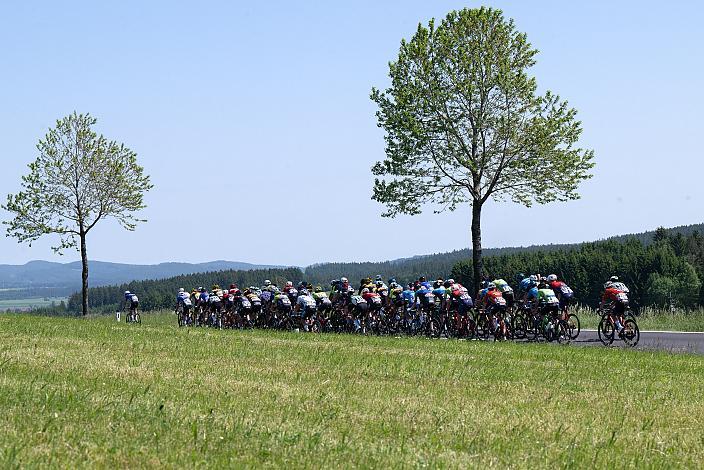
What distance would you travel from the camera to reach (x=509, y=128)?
3375cm

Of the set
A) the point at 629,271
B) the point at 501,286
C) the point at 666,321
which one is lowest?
the point at 666,321

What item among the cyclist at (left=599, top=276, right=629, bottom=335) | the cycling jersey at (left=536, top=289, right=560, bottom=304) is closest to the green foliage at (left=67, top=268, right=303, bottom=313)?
the cycling jersey at (left=536, top=289, right=560, bottom=304)

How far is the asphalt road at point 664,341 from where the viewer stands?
21.6 metres

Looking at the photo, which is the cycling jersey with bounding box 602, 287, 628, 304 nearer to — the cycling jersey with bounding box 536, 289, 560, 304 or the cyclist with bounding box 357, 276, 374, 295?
the cycling jersey with bounding box 536, 289, 560, 304

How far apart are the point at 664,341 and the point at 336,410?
16.5 meters

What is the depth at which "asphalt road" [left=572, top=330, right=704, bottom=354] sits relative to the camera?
21562 millimetres

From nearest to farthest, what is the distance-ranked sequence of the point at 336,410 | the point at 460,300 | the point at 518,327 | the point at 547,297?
1. the point at 336,410
2. the point at 547,297
3. the point at 518,327
4. the point at 460,300

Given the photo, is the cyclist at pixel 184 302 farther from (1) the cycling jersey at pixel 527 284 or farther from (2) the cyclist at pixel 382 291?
(1) the cycling jersey at pixel 527 284

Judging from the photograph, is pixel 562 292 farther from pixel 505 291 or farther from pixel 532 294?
pixel 505 291

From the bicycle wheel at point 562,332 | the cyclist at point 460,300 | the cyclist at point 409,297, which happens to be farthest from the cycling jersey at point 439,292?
the bicycle wheel at point 562,332

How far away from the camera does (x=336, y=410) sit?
945 cm

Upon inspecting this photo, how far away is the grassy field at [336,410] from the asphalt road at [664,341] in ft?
18.9

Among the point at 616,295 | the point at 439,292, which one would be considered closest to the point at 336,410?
the point at 616,295

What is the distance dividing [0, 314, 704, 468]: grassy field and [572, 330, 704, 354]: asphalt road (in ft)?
18.9
